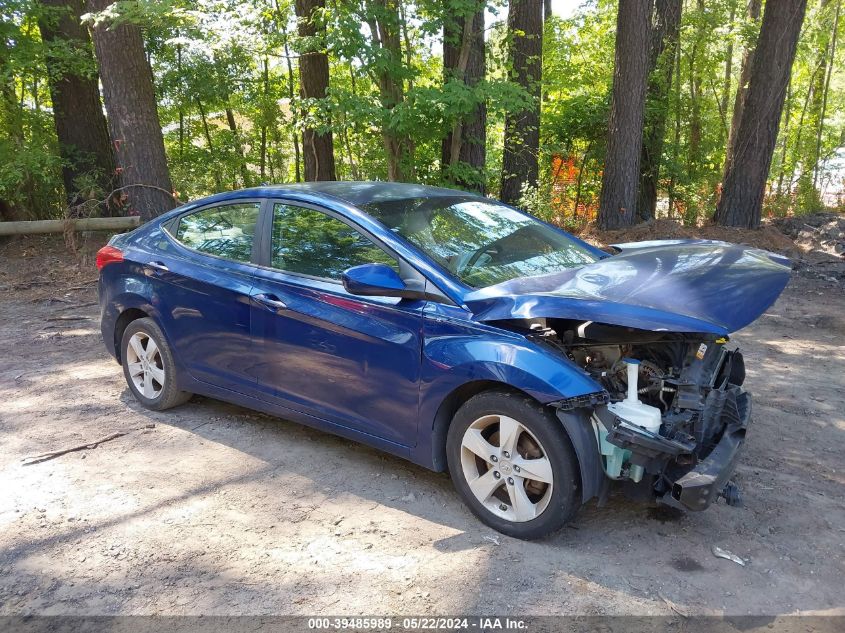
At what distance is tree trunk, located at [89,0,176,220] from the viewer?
10.2 metres

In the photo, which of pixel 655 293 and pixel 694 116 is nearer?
pixel 655 293

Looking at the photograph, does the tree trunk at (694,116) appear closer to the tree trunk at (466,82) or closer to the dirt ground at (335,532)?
the tree trunk at (466,82)

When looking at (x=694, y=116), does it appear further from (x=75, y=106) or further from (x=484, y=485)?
(x=484, y=485)

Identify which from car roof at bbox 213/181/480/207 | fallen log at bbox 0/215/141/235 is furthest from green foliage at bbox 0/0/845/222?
car roof at bbox 213/181/480/207

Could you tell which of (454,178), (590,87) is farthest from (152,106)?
(590,87)

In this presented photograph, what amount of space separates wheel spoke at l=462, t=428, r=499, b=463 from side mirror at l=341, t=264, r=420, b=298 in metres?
0.77

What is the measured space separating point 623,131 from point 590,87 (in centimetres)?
473

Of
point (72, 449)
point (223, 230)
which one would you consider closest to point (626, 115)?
point (223, 230)

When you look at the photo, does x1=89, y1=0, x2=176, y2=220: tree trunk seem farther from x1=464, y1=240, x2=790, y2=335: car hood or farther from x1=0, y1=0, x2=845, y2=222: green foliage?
x1=464, y1=240, x2=790, y2=335: car hood

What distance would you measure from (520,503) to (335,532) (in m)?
0.95

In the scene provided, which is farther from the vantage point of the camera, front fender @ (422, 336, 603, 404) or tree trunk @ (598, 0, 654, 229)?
tree trunk @ (598, 0, 654, 229)

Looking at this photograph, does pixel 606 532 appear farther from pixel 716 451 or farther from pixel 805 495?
pixel 805 495

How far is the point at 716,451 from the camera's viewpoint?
3217mm

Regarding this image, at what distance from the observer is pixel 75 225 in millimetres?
10617
